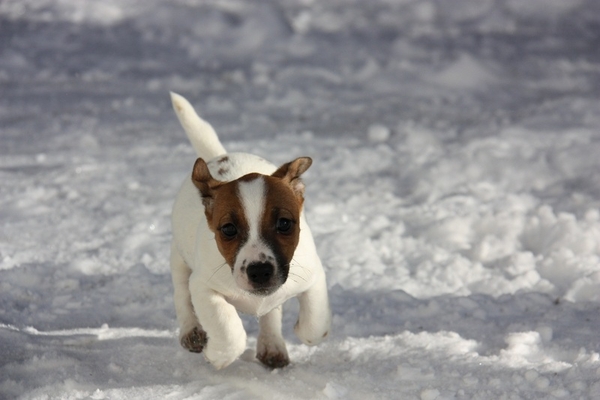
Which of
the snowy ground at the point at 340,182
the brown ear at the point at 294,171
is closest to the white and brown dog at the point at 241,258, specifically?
the brown ear at the point at 294,171

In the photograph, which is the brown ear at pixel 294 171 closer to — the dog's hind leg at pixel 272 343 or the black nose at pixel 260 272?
the black nose at pixel 260 272

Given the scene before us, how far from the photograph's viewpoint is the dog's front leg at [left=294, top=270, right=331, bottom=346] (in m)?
3.23

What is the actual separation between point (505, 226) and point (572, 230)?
1.32 feet

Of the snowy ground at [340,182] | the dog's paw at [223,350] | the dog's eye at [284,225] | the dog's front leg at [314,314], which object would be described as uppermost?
the dog's eye at [284,225]

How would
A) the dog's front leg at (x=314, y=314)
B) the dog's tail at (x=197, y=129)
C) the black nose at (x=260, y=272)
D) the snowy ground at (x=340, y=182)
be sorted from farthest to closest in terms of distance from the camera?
the dog's tail at (x=197, y=129)
the snowy ground at (x=340, y=182)
the dog's front leg at (x=314, y=314)
the black nose at (x=260, y=272)

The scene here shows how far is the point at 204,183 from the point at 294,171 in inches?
14.6

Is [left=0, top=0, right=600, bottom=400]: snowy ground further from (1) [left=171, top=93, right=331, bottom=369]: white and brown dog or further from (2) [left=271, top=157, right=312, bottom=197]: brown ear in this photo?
(2) [left=271, top=157, right=312, bottom=197]: brown ear

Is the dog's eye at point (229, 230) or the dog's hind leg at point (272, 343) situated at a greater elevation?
the dog's eye at point (229, 230)

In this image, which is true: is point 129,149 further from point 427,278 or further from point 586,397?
point 586,397

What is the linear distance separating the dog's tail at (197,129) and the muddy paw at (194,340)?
94cm

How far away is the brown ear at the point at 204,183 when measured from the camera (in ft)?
9.92

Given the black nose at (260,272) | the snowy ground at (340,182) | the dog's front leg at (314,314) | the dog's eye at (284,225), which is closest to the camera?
the black nose at (260,272)

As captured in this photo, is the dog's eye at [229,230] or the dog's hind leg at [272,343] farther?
the dog's hind leg at [272,343]

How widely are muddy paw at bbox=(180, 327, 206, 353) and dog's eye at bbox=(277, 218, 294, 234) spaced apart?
0.84 m
